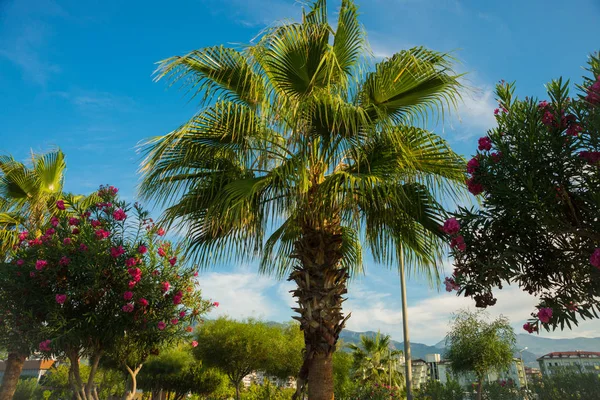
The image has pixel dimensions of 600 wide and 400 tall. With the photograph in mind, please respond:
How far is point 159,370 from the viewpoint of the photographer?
92.0 feet

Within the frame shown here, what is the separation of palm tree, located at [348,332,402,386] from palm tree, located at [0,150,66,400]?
18.8 meters

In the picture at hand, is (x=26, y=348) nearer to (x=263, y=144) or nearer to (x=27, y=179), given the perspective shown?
(x=27, y=179)

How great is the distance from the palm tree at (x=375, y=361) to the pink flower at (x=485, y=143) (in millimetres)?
20723

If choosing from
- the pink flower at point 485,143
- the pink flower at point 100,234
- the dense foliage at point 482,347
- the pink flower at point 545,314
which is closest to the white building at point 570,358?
the dense foliage at point 482,347

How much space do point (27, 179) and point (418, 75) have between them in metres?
10.7

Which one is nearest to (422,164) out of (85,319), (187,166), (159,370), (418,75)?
(418,75)

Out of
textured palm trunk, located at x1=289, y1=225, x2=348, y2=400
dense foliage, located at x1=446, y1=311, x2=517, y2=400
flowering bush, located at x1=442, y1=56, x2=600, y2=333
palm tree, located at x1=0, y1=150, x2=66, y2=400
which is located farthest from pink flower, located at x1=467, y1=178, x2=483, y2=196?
dense foliage, located at x1=446, y1=311, x2=517, y2=400

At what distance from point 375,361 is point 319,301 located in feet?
67.8

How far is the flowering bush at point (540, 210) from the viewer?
4633mm

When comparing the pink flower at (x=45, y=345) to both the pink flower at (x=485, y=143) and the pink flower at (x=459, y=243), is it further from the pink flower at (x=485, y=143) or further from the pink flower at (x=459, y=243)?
the pink flower at (x=485, y=143)

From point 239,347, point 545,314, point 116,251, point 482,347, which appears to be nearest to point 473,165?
point 545,314

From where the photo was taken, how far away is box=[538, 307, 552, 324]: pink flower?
477 centimetres

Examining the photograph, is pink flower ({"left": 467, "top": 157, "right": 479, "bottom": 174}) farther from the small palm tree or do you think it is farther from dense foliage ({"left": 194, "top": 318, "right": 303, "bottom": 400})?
dense foliage ({"left": 194, "top": 318, "right": 303, "bottom": 400})

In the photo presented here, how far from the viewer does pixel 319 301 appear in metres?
6.35
